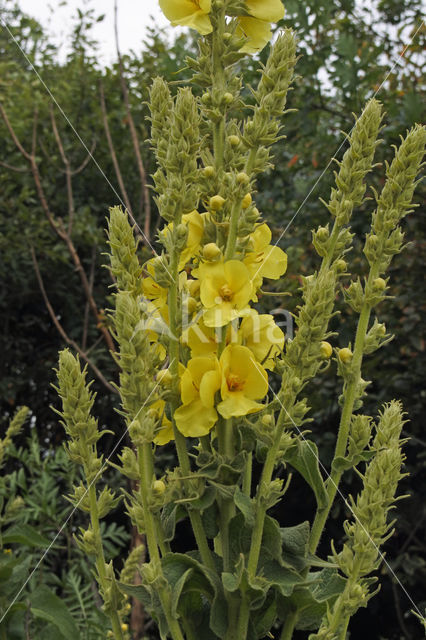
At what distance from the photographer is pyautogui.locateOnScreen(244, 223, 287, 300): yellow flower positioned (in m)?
0.88

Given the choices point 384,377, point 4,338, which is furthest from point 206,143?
point 4,338

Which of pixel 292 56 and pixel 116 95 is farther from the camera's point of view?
pixel 116 95

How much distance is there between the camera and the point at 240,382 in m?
0.77

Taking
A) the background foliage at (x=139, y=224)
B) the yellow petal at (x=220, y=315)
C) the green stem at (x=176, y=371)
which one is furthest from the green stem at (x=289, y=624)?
the background foliage at (x=139, y=224)

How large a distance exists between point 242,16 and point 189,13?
0.06 m

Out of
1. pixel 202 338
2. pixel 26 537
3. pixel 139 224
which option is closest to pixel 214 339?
pixel 202 338

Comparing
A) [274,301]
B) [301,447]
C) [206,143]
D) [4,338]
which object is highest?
[206,143]

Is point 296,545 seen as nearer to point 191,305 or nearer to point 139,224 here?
point 191,305

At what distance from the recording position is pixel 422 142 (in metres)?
0.82

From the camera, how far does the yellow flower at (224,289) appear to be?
78cm

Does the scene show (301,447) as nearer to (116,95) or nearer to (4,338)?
(4,338)

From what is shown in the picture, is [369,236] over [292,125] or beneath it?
beneath

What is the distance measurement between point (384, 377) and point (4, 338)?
1.71 m

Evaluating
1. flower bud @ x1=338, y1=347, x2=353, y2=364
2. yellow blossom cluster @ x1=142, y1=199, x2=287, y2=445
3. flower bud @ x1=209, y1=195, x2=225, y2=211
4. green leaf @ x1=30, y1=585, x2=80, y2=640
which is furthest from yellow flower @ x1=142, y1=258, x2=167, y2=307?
green leaf @ x1=30, y1=585, x2=80, y2=640
